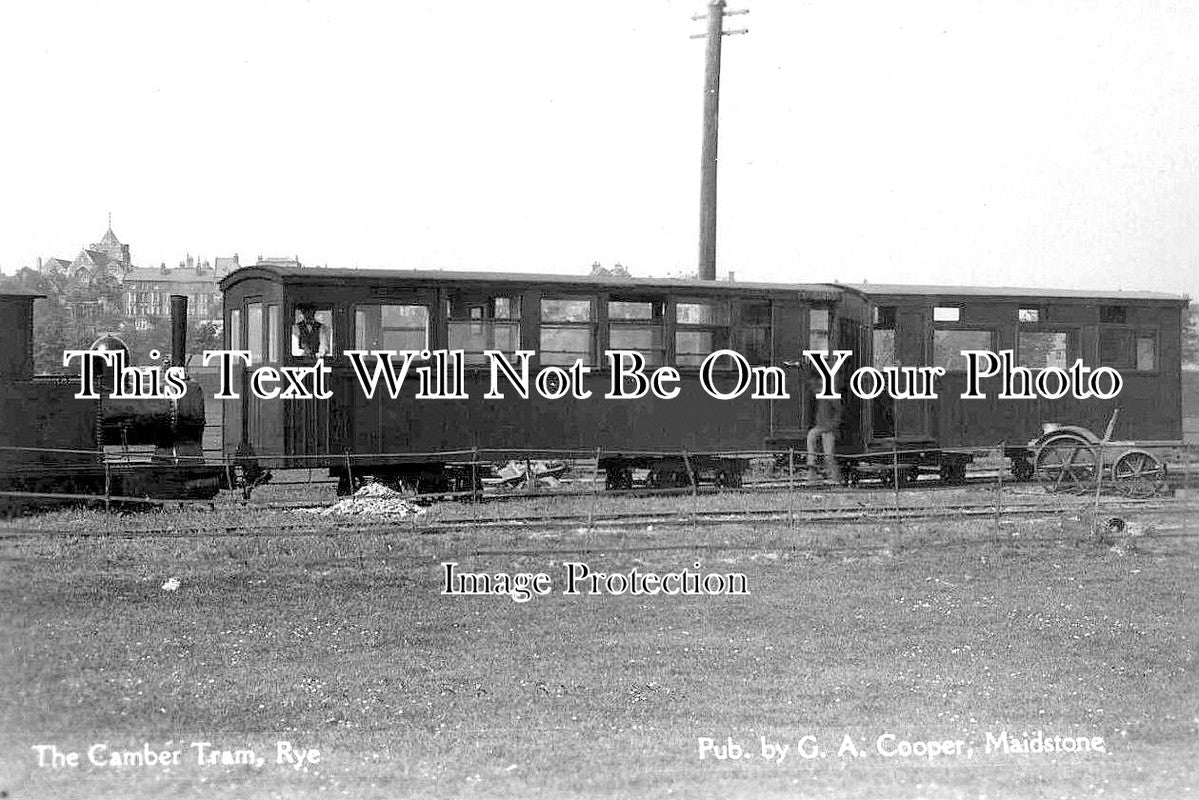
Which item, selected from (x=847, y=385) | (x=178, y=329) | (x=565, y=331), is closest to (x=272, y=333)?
(x=178, y=329)

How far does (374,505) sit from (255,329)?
6.49 feet

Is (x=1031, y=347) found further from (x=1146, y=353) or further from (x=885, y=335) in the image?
(x=885, y=335)

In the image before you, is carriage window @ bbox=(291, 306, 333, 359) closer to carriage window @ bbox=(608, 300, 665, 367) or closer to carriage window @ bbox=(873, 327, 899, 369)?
carriage window @ bbox=(608, 300, 665, 367)

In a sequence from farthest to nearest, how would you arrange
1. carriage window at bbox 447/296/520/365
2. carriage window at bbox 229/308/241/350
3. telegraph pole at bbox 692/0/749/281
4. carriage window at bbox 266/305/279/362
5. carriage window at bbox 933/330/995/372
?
carriage window at bbox 933/330/995/372 < carriage window at bbox 229/308/241/350 < carriage window at bbox 266/305/279/362 < carriage window at bbox 447/296/520/365 < telegraph pole at bbox 692/0/749/281

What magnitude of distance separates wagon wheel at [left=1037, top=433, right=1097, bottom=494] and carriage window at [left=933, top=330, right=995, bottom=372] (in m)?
1.05

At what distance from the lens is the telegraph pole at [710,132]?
244 inches

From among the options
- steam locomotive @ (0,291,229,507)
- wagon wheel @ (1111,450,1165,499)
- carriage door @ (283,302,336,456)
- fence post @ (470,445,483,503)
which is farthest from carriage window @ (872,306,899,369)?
steam locomotive @ (0,291,229,507)

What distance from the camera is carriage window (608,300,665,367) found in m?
9.23

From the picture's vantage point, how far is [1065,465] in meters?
9.98

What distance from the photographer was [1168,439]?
877 cm

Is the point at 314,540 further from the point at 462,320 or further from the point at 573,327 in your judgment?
the point at 573,327

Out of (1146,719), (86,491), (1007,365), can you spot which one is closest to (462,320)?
(86,491)

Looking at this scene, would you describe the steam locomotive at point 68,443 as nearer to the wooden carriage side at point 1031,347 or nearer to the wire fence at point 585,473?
the wire fence at point 585,473

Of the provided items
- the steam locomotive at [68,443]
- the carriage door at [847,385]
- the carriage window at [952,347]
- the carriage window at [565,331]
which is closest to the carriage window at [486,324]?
the carriage window at [565,331]
